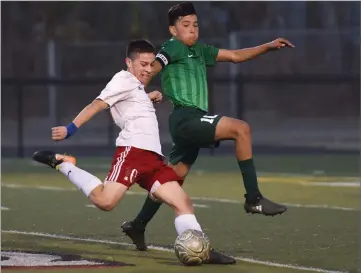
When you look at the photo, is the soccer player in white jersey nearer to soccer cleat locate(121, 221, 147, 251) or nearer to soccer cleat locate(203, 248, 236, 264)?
soccer cleat locate(203, 248, 236, 264)

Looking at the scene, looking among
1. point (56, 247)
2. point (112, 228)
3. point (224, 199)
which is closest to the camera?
point (56, 247)

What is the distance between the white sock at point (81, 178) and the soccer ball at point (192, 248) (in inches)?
34.1

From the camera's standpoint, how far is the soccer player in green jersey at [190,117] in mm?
9211

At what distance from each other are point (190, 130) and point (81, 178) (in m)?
0.95

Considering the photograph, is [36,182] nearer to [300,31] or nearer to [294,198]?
[294,198]

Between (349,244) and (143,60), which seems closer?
(143,60)

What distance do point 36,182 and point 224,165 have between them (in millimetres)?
3917

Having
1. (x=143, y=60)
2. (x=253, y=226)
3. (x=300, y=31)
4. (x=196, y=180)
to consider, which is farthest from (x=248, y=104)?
(x=143, y=60)

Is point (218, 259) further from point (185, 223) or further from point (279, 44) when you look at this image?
point (279, 44)

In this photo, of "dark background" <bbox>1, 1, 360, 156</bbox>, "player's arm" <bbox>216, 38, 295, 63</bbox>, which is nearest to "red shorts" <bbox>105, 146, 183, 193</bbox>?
"player's arm" <bbox>216, 38, 295, 63</bbox>

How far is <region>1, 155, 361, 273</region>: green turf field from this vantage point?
9.07 m

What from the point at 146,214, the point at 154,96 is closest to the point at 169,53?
the point at 154,96

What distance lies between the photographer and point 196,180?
15.9 m

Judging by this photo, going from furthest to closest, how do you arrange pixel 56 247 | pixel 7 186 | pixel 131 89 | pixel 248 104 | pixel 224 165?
pixel 248 104 < pixel 224 165 < pixel 7 186 < pixel 56 247 < pixel 131 89
